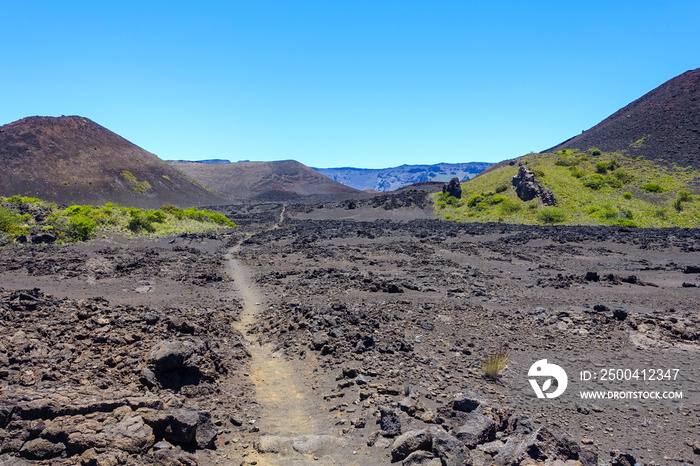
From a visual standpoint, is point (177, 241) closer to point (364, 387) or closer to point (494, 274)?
point (494, 274)

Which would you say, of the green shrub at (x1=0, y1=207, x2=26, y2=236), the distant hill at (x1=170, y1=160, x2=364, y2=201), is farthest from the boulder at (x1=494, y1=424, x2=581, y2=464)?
the distant hill at (x1=170, y1=160, x2=364, y2=201)

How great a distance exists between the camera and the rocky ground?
4.34 metres

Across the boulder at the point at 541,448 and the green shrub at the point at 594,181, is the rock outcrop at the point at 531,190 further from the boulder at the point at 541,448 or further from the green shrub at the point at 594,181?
the boulder at the point at 541,448

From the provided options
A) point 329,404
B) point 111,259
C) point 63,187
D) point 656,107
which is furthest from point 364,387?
point 656,107

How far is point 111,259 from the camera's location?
52.5 ft

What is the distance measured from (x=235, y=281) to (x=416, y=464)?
12058 millimetres

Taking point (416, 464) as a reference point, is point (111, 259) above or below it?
above

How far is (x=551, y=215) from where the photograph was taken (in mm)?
32562

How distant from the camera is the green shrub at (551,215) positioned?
32344 mm

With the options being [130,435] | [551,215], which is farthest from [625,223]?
[130,435]

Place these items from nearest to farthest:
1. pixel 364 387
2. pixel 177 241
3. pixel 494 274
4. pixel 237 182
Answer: pixel 364 387, pixel 494 274, pixel 177 241, pixel 237 182

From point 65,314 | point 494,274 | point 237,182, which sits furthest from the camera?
point 237,182

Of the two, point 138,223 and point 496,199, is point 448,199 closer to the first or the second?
point 496,199

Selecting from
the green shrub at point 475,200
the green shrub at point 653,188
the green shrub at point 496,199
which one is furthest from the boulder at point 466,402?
the green shrub at point 653,188
